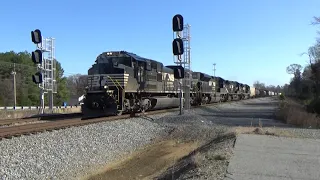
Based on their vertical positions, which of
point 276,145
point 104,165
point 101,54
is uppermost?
point 101,54

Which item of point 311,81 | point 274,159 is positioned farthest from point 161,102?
point 311,81

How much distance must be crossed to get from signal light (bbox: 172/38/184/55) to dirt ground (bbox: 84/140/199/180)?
9622mm

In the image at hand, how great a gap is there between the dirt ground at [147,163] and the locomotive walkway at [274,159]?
258 cm

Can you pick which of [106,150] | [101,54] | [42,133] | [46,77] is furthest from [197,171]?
[46,77]

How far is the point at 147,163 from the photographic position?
38.7 feet

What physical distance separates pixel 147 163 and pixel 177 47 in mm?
12807

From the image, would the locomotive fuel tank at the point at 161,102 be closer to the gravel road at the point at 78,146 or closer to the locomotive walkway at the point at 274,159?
the gravel road at the point at 78,146

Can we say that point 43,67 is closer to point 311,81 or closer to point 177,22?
point 177,22

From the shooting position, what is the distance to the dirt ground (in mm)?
10250

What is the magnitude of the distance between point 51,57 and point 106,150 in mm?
16673

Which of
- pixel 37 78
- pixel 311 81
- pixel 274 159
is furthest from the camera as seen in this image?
pixel 311 81

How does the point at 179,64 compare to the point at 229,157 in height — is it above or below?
above

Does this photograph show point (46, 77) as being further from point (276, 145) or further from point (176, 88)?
point (276, 145)

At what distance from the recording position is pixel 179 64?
81.5 feet
